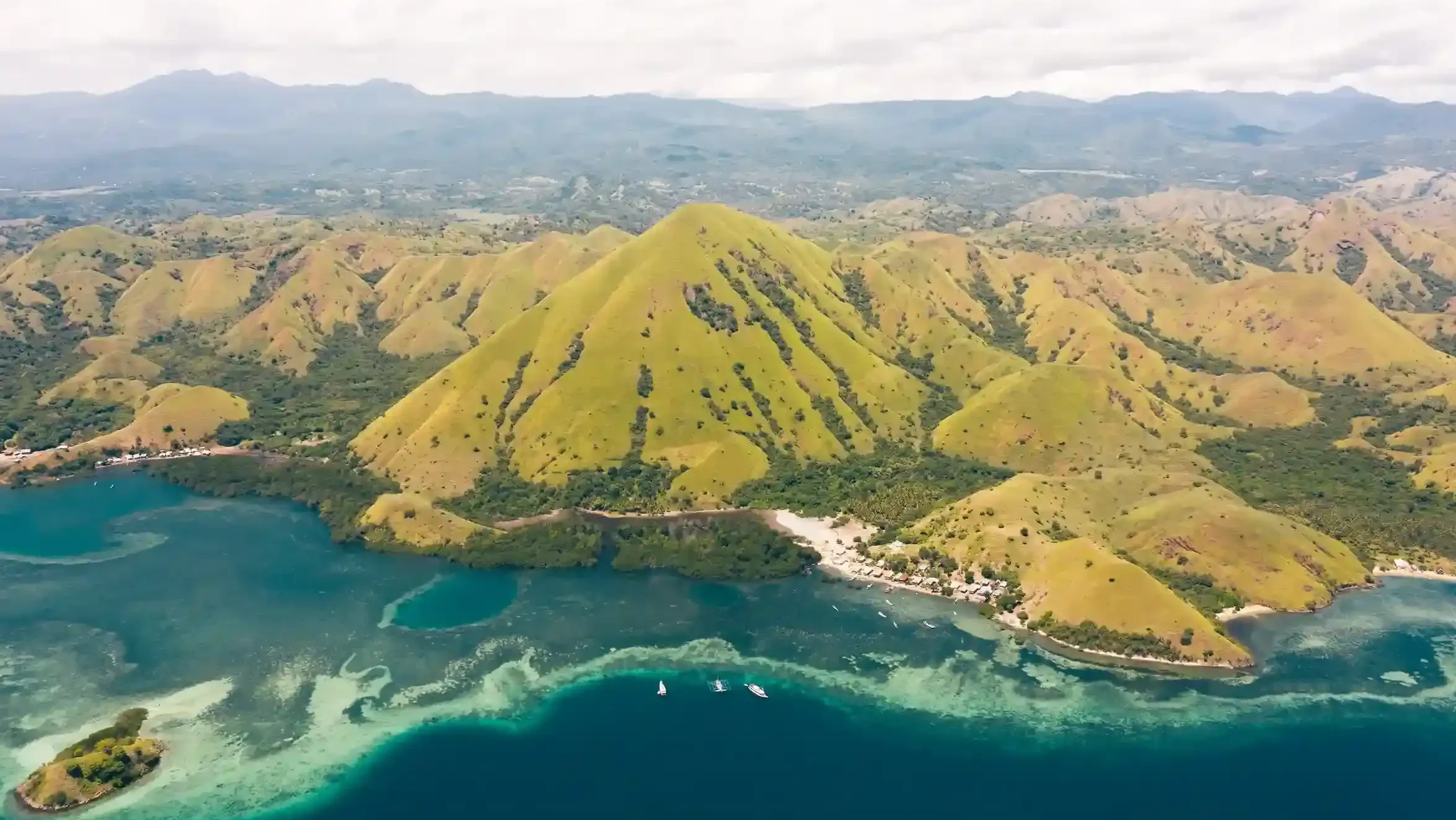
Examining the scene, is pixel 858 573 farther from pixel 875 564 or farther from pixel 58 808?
pixel 58 808

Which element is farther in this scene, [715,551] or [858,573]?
[715,551]

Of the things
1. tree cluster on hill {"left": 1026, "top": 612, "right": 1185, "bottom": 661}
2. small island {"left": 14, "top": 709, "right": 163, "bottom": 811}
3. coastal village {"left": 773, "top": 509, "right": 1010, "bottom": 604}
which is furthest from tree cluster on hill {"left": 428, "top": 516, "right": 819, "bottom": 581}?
small island {"left": 14, "top": 709, "right": 163, "bottom": 811}

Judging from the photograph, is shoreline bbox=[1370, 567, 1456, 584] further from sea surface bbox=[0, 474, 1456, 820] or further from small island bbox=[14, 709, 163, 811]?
small island bbox=[14, 709, 163, 811]

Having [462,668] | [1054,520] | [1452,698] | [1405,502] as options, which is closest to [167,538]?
[462,668]

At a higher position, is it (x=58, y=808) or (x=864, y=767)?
(x=58, y=808)

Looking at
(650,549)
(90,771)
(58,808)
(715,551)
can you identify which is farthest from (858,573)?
(58,808)

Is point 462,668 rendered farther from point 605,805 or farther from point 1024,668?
point 1024,668

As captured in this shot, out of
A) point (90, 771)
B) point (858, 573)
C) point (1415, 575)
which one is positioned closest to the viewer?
point (90, 771)
